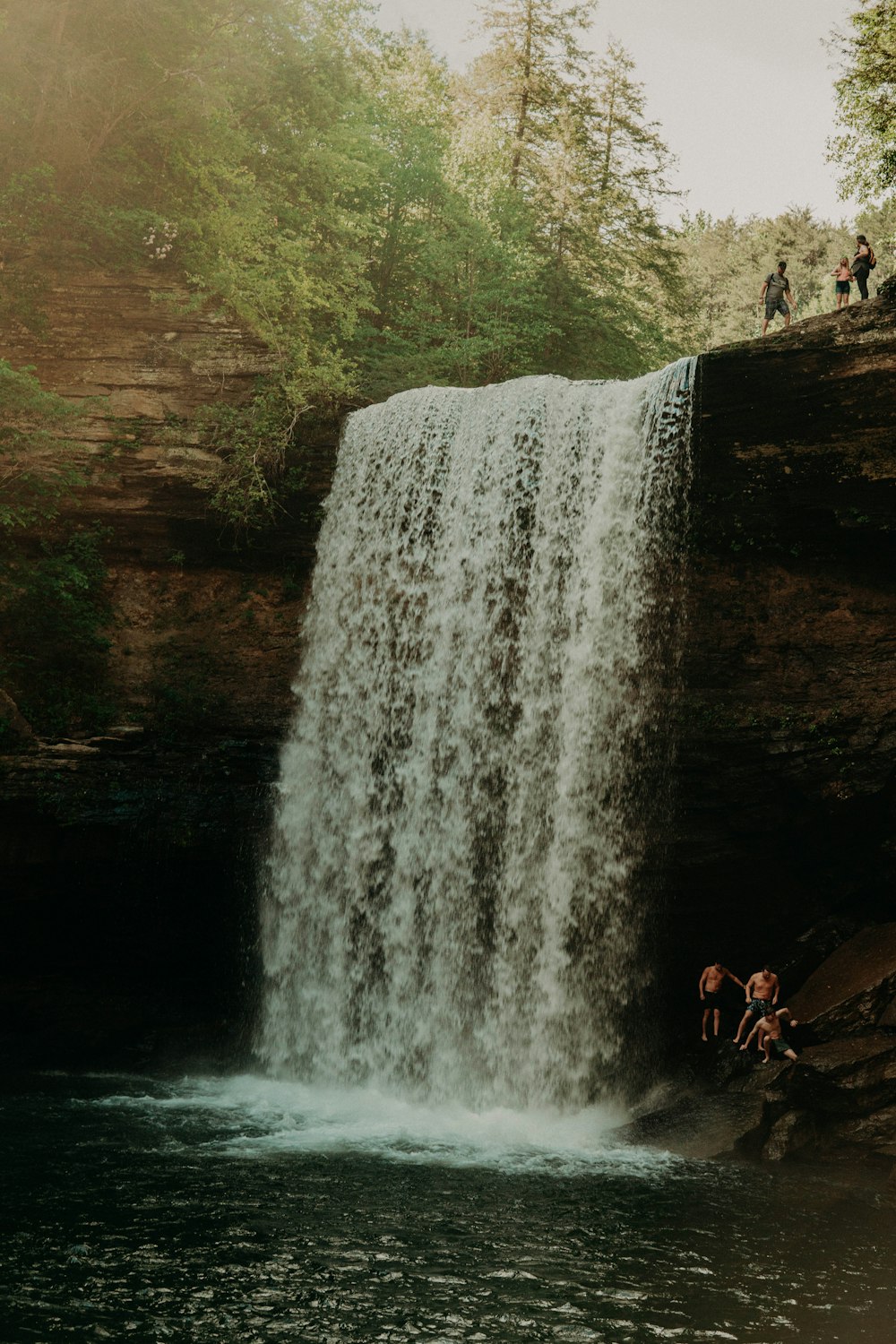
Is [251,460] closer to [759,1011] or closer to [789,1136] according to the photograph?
[759,1011]

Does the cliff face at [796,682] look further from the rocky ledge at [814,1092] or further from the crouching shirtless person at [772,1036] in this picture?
the crouching shirtless person at [772,1036]

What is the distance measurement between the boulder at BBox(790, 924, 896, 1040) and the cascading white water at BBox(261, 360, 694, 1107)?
233cm

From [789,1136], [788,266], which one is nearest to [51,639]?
[789,1136]

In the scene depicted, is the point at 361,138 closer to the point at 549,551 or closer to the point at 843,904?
the point at 549,551

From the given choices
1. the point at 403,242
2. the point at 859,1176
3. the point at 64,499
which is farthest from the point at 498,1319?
the point at 403,242

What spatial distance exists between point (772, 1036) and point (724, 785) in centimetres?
335

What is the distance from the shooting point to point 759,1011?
1285 centimetres

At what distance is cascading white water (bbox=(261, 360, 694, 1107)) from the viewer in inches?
540

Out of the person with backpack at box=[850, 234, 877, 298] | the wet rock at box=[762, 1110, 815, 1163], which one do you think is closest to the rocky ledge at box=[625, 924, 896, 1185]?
the wet rock at box=[762, 1110, 815, 1163]

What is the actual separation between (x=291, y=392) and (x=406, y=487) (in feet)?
9.56

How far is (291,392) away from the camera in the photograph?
17344 millimetres

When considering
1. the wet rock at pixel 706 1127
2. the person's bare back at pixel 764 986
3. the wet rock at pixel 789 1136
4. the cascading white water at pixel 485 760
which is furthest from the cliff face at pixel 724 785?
the wet rock at pixel 789 1136

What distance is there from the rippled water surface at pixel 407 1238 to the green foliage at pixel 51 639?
6280 mm

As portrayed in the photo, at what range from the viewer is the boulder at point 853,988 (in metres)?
12.4
